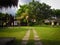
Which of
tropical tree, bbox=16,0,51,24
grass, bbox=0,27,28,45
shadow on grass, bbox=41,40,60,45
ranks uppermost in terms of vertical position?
tropical tree, bbox=16,0,51,24

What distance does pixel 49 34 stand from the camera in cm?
267

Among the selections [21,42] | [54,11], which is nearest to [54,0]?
[54,11]

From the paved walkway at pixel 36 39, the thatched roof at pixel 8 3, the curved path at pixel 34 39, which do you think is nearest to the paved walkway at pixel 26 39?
the curved path at pixel 34 39

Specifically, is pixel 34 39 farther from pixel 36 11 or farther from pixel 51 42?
pixel 36 11

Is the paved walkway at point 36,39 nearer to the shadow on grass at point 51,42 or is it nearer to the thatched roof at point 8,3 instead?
the shadow on grass at point 51,42

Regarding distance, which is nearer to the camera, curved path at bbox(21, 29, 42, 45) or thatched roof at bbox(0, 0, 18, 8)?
curved path at bbox(21, 29, 42, 45)

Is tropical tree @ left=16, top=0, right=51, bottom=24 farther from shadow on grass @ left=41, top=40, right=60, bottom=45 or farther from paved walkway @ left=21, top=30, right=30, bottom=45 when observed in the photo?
shadow on grass @ left=41, top=40, right=60, bottom=45

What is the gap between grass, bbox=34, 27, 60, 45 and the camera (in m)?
2.56

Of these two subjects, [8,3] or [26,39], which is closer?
[26,39]

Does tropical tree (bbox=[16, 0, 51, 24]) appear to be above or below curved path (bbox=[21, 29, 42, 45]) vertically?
above

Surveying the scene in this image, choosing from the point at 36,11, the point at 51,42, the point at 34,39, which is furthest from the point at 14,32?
the point at 51,42

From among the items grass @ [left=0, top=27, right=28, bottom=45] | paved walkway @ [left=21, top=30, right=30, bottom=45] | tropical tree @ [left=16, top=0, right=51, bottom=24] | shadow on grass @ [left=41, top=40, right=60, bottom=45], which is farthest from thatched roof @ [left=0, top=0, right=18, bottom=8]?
shadow on grass @ [left=41, top=40, right=60, bottom=45]

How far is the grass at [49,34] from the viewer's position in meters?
2.56

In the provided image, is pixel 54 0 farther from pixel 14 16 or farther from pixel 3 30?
pixel 3 30
